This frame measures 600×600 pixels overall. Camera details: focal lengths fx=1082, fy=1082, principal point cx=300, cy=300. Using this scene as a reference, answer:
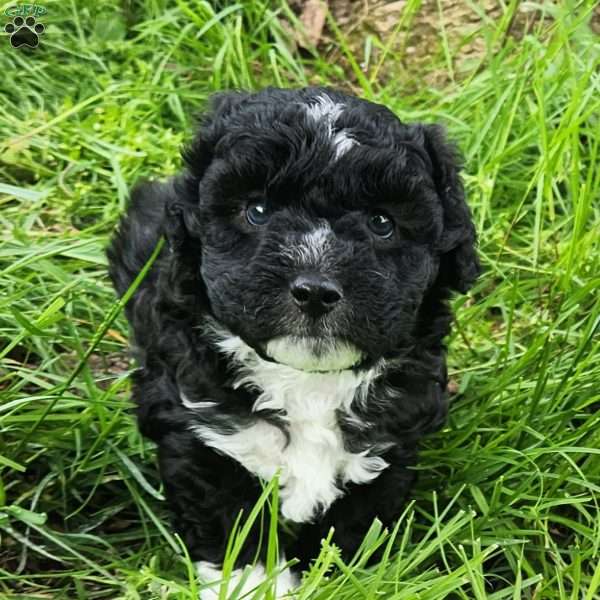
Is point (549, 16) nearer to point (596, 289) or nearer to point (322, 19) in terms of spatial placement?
point (322, 19)

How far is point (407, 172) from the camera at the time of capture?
116 inches

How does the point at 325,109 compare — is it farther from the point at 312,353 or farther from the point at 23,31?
the point at 23,31

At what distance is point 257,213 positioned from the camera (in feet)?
9.59

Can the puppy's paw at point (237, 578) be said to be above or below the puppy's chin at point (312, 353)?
below

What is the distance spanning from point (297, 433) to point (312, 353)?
49cm

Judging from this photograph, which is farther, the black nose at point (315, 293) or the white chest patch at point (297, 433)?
the white chest patch at point (297, 433)

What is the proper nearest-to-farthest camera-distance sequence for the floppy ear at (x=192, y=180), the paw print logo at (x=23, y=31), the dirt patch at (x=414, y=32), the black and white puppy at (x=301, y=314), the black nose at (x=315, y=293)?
the black nose at (x=315, y=293)
the black and white puppy at (x=301, y=314)
the floppy ear at (x=192, y=180)
the paw print logo at (x=23, y=31)
the dirt patch at (x=414, y=32)

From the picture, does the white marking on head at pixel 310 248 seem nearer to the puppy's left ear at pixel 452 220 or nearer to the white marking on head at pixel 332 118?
the white marking on head at pixel 332 118

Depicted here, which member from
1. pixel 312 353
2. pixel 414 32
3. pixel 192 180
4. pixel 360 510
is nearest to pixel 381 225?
pixel 312 353

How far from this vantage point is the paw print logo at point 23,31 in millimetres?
5344

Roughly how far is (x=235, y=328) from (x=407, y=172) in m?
0.63

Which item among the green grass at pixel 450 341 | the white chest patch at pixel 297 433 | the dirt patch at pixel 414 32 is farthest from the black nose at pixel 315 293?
the dirt patch at pixel 414 32

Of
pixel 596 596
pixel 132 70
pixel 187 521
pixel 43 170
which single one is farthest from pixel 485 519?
pixel 132 70

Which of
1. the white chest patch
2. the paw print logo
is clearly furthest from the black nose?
the paw print logo
